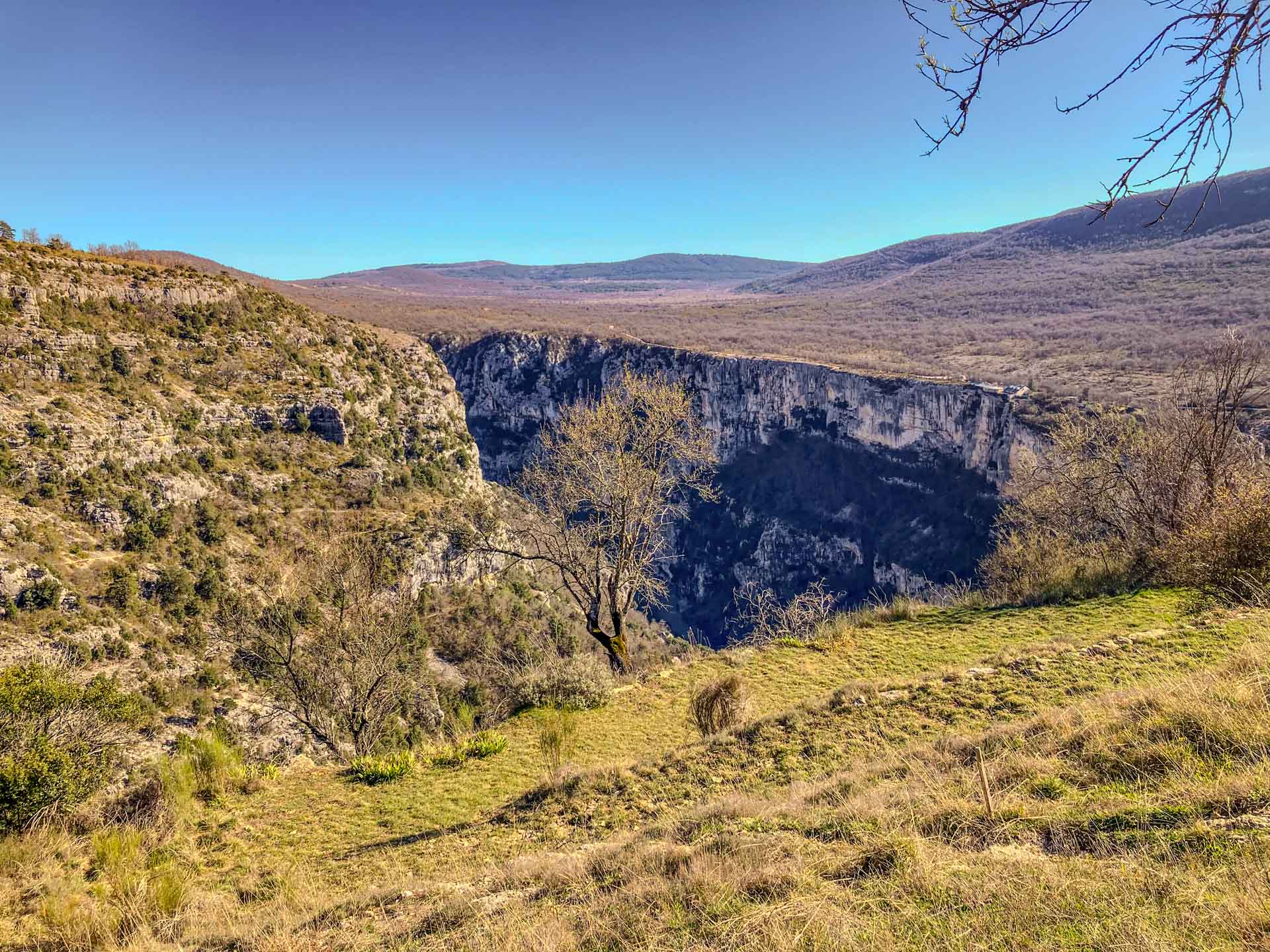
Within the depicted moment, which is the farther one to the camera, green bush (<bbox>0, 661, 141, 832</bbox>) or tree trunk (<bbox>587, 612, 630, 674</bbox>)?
A: tree trunk (<bbox>587, 612, 630, 674</bbox>)

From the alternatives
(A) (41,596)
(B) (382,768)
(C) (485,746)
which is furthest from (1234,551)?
(A) (41,596)

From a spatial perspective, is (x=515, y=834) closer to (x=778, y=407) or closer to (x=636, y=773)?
(x=636, y=773)

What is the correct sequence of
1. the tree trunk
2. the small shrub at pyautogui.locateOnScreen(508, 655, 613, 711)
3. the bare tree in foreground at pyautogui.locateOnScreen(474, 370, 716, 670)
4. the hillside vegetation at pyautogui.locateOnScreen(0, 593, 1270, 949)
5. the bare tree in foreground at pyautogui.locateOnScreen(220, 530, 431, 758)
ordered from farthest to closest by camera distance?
the bare tree in foreground at pyautogui.locateOnScreen(220, 530, 431, 758), the tree trunk, the bare tree in foreground at pyautogui.locateOnScreen(474, 370, 716, 670), the small shrub at pyautogui.locateOnScreen(508, 655, 613, 711), the hillside vegetation at pyautogui.locateOnScreen(0, 593, 1270, 949)

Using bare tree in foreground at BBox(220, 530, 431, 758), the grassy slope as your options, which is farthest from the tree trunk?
bare tree in foreground at BBox(220, 530, 431, 758)

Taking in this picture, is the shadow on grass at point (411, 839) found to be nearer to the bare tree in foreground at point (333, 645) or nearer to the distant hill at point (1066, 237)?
the bare tree in foreground at point (333, 645)

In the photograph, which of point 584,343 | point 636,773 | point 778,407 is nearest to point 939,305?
point 778,407

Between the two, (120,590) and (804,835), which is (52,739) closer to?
(804,835)

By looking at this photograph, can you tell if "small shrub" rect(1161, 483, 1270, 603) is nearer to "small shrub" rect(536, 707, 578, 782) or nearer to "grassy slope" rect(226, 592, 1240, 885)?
"grassy slope" rect(226, 592, 1240, 885)
